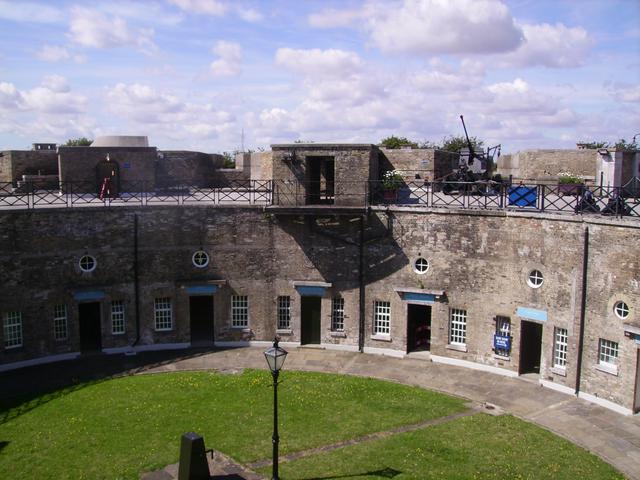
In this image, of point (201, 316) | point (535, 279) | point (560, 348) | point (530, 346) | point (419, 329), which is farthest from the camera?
point (201, 316)

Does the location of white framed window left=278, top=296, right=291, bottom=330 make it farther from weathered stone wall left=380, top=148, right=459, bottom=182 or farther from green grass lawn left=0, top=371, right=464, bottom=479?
weathered stone wall left=380, top=148, right=459, bottom=182

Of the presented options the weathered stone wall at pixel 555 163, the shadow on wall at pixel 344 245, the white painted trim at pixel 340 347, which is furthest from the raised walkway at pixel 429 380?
the weathered stone wall at pixel 555 163

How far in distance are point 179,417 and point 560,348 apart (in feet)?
40.7

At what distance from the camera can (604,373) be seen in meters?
18.6

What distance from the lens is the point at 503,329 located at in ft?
70.8

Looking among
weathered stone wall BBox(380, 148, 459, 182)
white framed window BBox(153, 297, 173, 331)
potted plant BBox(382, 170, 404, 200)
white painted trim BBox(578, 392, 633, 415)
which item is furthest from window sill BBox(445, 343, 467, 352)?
white framed window BBox(153, 297, 173, 331)

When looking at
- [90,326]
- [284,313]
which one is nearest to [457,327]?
[284,313]

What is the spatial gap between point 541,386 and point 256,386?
9.54m

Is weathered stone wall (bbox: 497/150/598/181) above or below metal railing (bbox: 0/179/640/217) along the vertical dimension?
above

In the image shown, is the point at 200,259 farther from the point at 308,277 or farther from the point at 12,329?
the point at 12,329

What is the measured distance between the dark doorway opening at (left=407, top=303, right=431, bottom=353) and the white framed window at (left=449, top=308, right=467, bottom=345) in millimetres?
1507

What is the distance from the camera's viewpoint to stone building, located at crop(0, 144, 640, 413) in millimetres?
20797

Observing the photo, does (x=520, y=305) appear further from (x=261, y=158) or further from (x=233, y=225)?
(x=261, y=158)

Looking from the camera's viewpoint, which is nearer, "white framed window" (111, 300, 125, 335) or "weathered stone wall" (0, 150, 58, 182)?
"white framed window" (111, 300, 125, 335)
